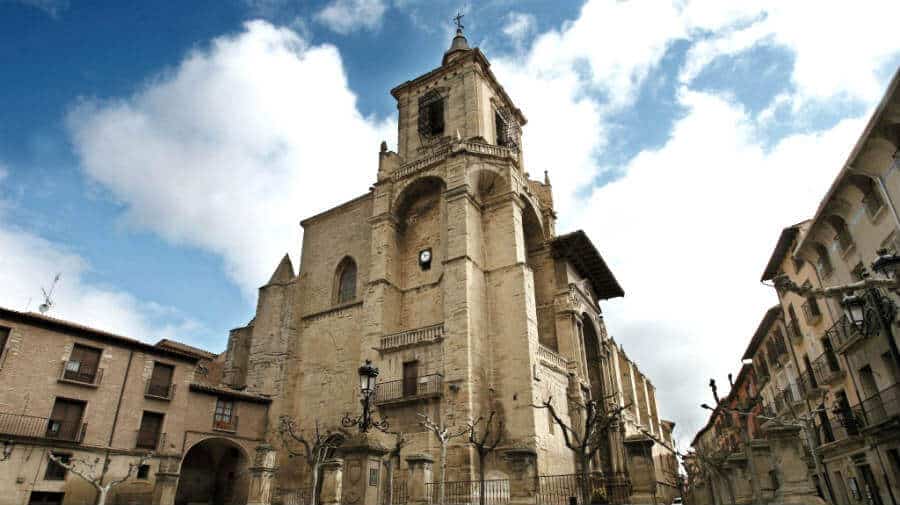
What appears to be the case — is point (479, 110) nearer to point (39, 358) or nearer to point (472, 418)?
point (472, 418)

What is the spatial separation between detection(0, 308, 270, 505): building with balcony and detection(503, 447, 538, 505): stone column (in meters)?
12.0

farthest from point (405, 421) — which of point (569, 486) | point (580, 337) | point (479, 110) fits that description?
point (479, 110)

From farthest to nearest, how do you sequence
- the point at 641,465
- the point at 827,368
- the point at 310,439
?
the point at 310,439 < the point at 827,368 < the point at 641,465

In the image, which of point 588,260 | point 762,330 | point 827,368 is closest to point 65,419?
point 588,260

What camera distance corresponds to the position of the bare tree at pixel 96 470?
15359 mm

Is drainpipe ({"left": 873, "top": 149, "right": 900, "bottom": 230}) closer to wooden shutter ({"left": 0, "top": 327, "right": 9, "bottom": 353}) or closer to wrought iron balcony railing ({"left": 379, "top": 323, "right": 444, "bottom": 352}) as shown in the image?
wrought iron balcony railing ({"left": 379, "top": 323, "right": 444, "bottom": 352})

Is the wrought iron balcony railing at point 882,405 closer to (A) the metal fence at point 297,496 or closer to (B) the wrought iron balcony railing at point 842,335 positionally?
(B) the wrought iron balcony railing at point 842,335

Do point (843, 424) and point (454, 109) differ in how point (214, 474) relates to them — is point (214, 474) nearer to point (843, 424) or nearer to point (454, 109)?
point (454, 109)

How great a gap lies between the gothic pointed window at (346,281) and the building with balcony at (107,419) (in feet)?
20.2

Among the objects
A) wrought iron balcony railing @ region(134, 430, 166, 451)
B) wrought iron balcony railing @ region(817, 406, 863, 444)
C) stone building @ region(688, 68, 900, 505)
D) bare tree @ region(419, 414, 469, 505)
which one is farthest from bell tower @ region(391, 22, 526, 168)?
wrought iron balcony railing @ region(817, 406, 863, 444)

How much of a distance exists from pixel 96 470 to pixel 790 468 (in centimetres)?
1881

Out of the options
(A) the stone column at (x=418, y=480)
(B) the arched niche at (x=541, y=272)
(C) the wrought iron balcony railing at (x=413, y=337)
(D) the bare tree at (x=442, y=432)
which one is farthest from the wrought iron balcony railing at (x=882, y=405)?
(C) the wrought iron balcony railing at (x=413, y=337)

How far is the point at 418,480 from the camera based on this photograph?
1195 centimetres

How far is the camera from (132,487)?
1755 centimetres
